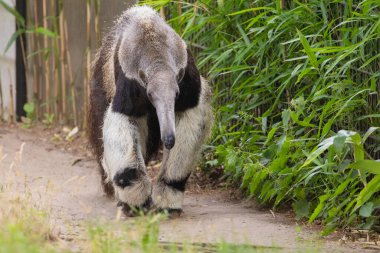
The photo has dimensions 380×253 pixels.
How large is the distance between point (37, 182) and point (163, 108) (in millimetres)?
2423

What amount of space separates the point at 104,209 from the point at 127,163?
818 mm

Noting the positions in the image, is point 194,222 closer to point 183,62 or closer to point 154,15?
point 183,62

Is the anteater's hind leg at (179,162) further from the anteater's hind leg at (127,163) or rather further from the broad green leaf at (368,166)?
the broad green leaf at (368,166)

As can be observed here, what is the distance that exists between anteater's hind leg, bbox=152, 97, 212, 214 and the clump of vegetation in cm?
37

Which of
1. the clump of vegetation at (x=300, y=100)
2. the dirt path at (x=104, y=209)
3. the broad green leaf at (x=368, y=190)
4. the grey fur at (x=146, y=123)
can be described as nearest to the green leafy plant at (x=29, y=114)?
the dirt path at (x=104, y=209)

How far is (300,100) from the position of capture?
6.09m

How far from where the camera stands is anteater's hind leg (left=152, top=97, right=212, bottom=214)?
6.48 meters

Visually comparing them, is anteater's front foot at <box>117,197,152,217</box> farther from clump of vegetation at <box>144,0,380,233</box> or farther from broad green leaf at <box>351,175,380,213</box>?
broad green leaf at <box>351,175,380,213</box>

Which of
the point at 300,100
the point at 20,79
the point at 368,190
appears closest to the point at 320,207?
the point at 368,190

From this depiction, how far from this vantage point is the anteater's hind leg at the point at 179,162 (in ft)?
21.3

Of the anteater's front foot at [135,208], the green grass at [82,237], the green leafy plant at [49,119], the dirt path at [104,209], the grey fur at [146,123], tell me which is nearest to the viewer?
the green grass at [82,237]

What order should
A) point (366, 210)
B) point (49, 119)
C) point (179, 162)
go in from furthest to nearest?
point (49, 119), point (179, 162), point (366, 210)

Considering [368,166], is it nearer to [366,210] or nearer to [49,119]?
[366,210]

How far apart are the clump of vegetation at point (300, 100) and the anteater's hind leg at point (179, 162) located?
1.22ft
